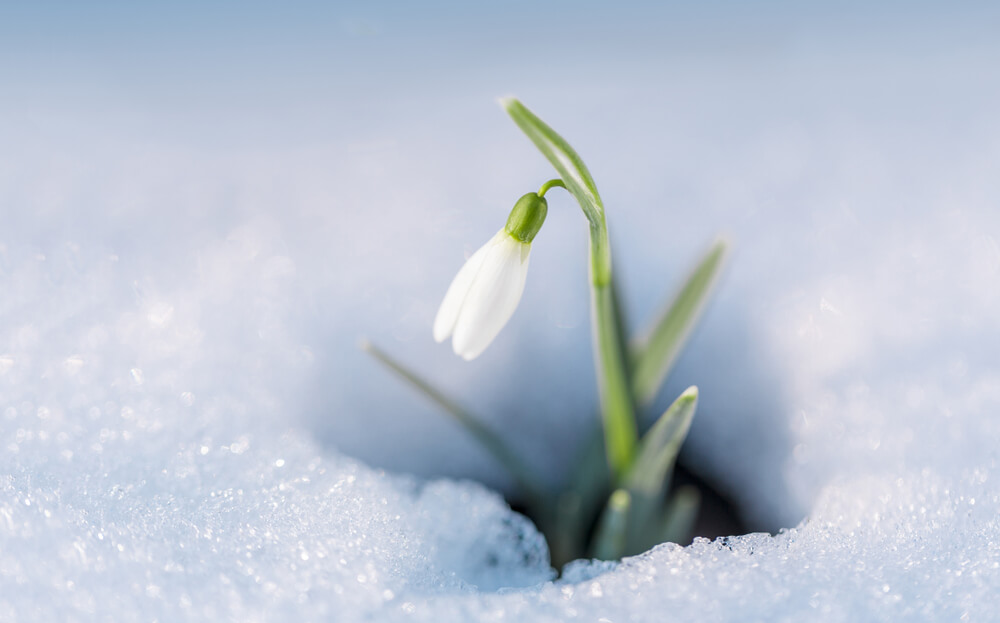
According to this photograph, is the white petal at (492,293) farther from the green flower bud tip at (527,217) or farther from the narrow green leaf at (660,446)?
the narrow green leaf at (660,446)

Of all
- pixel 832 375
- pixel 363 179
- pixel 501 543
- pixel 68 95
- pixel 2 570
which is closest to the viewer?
pixel 2 570

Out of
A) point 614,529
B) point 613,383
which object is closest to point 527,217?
point 613,383

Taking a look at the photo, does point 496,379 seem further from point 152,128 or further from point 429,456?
point 152,128

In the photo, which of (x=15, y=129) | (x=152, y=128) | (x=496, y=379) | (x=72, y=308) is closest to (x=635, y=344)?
(x=496, y=379)

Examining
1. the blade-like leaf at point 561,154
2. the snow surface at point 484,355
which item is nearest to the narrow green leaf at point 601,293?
the blade-like leaf at point 561,154

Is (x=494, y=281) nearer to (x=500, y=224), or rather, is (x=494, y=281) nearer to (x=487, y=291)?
(x=487, y=291)

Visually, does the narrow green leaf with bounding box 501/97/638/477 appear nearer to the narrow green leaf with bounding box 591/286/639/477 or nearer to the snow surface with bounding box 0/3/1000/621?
the narrow green leaf with bounding box 591/286/639/477

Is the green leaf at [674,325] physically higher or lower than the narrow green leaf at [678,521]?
higher
